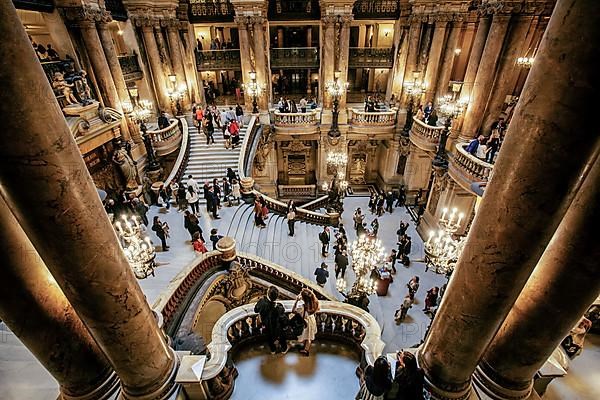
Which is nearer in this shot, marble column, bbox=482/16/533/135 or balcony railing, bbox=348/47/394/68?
marble column, bbox=482/16/533/135

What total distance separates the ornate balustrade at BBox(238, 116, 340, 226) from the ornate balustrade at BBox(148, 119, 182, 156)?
3.36 meters

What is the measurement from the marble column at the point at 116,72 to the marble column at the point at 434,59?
1422 centimetres

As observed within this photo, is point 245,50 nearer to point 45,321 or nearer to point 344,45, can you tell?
point 344,45

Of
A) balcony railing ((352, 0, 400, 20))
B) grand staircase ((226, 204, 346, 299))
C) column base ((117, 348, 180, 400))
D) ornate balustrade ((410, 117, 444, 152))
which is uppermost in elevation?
balcony railing ((352, 0, 400, 20))

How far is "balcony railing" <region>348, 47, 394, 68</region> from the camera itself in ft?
54.7

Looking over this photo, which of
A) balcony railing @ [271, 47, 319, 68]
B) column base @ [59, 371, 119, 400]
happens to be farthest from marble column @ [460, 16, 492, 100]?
column base @ [59, 371, 119, 400]

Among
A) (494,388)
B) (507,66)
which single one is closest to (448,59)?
(507,66)

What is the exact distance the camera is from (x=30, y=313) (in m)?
2.84

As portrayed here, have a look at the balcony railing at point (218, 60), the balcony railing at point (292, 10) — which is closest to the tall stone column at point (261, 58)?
the balcony railing at point (292, 10)

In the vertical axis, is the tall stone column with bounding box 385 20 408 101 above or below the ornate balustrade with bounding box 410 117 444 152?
above

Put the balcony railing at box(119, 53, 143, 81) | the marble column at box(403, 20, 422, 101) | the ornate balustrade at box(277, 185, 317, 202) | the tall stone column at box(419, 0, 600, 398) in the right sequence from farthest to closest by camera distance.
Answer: the ornate balustrade at box(277, 185, 317, 202) → the marble column at box(403, 20, 422, 101) → the balcony railing at box(119, 53, 143, 81) → the tall stone column at box(419, 0, 600, 398)

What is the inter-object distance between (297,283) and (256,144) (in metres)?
A: 8.20

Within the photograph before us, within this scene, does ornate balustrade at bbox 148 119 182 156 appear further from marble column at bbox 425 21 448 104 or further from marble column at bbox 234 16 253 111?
marble column at bbox 425 21 448 104

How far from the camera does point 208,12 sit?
52.4ft
